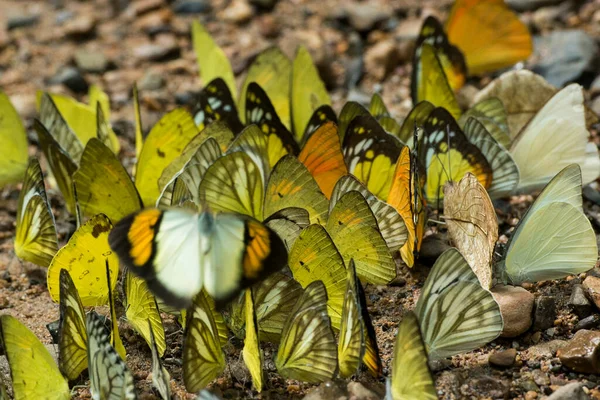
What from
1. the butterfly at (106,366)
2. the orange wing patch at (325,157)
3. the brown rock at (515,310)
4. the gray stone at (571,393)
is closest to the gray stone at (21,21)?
the orange wing patch at (325,157)

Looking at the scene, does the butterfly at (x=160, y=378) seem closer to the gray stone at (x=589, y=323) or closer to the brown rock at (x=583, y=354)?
the brown rock at (x=583, y=354)

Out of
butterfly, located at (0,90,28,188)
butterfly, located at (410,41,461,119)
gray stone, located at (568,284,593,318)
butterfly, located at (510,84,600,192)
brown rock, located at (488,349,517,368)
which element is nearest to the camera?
brown rock, located at (488,349,517,368)

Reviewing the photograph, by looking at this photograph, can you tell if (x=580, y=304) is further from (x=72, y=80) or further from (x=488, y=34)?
(x=72, y=80)

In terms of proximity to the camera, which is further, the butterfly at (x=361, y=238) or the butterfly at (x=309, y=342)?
the butterfly at (x=361, y=238)

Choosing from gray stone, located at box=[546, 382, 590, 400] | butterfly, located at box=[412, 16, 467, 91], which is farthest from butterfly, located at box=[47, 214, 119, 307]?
butterfly, located at box=[412, 16, 467, 91]

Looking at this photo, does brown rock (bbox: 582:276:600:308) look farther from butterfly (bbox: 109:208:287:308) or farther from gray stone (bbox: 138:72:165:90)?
gray stone (bbox: 138:72:165:90)

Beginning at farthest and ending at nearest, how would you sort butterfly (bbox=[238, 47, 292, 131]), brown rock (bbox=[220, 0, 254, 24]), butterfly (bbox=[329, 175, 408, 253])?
brown rock (bbox=[220, 0, 254, 24]) < butterfly (bbox=[238, 47, 292, 131]) < butterfly (bbox=[329, 175, 408, 253])

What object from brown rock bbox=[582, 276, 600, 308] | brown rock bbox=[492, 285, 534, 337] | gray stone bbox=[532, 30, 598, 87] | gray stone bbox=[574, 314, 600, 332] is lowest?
gray stone bbox=[574, 314, 600, 332]
